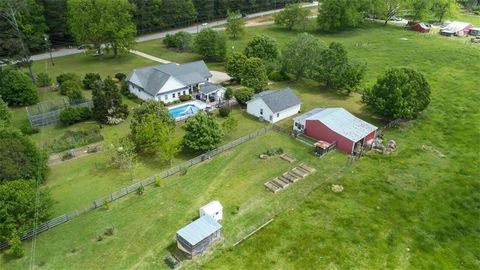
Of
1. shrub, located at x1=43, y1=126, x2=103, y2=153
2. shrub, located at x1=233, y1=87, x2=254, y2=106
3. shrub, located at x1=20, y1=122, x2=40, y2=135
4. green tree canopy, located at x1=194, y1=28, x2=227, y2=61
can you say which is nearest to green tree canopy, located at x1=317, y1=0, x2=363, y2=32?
green tree canopy, located at x1=194, y1=28, x2=227, y2=61

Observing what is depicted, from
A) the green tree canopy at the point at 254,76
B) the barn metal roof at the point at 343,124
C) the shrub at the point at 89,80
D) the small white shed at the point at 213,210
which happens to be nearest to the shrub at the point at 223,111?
the green tree canopy at the point at 254,76

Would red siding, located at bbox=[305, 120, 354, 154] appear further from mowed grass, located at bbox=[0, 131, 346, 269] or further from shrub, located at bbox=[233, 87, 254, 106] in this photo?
shrub, located at bbox=[233, 87, 254, 106]

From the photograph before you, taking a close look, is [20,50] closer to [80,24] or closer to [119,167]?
[80,24]

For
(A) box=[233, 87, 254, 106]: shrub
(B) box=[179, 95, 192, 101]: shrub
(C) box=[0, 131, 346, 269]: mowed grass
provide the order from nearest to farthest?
1. (C) box=[0, 131, 346, 269]: mowed grass
2. (A) box=[233, 87, 254, 106]: shrub
3. (B) box=[179, 95, 192, 101]: shrub

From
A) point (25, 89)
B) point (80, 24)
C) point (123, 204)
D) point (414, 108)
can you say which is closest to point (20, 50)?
point (25, 89)

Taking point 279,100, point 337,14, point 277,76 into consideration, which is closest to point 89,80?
point 277,76

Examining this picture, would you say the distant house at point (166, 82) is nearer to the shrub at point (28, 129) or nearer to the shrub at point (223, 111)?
the shrub at point (223, 111)

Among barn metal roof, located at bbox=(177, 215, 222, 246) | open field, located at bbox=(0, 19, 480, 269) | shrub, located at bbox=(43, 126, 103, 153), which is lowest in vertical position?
open field, located at bbox=(0, 19, 480, 269)

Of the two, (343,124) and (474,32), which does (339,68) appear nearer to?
(343,124)
